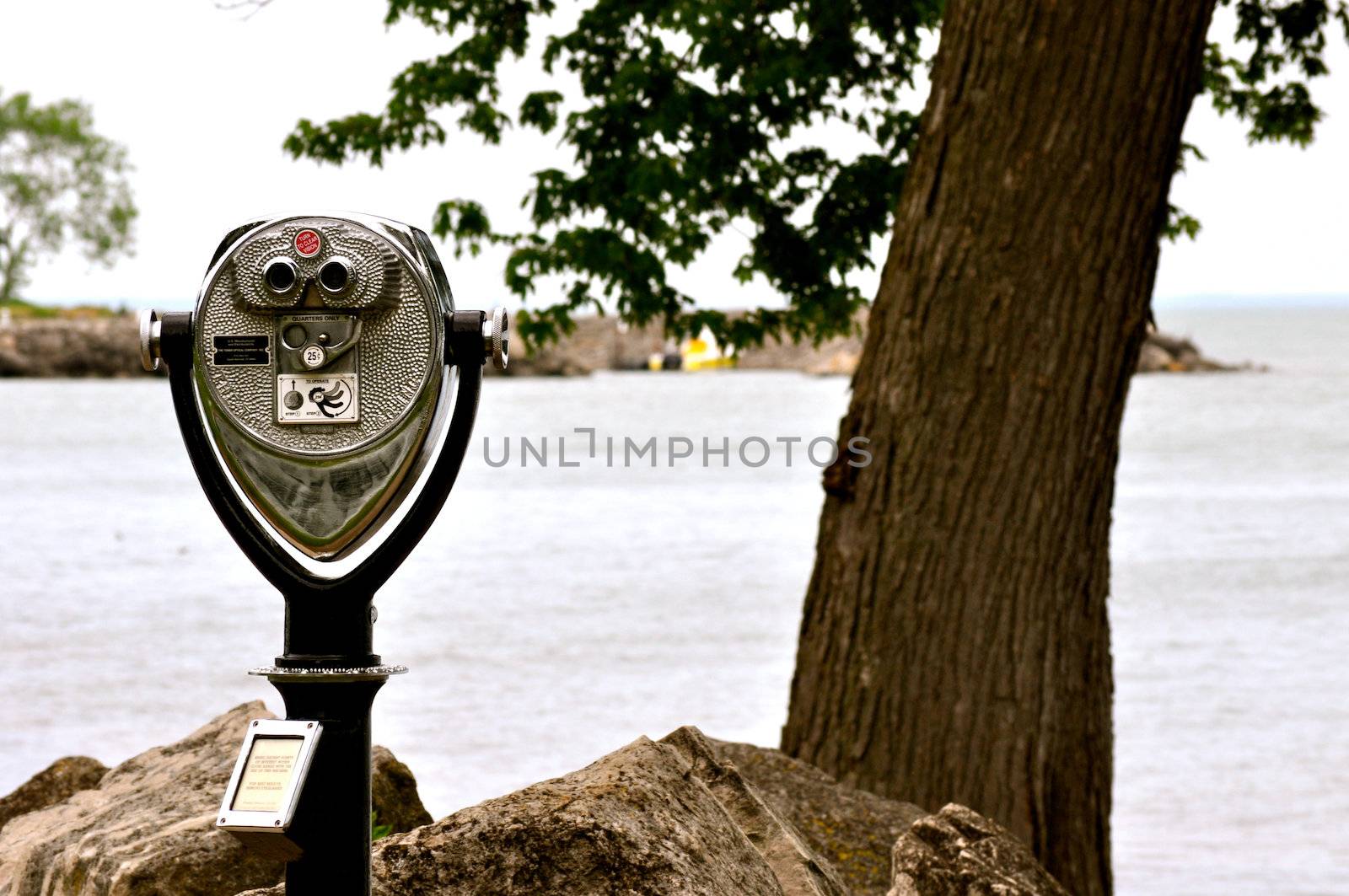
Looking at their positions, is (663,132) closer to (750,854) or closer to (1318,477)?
(750,854)

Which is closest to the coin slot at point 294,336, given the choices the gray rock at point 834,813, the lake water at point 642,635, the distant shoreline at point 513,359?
the gray rock at point 834,813

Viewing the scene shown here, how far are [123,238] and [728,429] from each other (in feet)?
138

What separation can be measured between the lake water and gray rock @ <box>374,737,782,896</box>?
14.7ft

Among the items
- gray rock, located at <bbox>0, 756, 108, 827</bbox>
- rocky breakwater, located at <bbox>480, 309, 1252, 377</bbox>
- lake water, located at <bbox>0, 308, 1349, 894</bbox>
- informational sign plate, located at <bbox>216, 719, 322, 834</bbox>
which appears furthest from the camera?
rocky breakwater, located at <bbox>480, 309, 1252, 377</bbox>

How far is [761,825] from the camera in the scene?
10.4ft

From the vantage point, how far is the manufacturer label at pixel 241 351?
94.8 inches

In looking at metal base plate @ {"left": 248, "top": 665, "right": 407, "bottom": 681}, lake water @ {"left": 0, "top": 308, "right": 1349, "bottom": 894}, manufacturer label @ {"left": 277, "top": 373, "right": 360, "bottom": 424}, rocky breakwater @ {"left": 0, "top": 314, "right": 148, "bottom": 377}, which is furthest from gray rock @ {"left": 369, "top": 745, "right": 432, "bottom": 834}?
rocky breakwater @ {"left": 0, "top": 314, "right": 148, "bottom": 377}

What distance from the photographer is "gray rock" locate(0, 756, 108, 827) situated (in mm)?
4512

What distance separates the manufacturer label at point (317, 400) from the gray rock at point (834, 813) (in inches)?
61.5

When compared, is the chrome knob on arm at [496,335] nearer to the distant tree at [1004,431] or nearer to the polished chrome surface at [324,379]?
the polished chrome surface at [324,379]

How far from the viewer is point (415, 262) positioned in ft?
7.99

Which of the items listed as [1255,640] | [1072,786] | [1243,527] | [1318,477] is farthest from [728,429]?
[1072,786]

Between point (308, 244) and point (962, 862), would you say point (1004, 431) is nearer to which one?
point (962, 862)

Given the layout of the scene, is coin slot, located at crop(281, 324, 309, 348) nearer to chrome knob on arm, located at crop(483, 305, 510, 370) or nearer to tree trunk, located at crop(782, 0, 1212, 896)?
chrome knob on arm, located at crop(483, 305, 510, 370)
